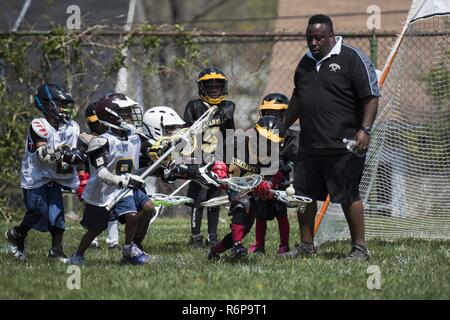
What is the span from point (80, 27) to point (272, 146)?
5.50m

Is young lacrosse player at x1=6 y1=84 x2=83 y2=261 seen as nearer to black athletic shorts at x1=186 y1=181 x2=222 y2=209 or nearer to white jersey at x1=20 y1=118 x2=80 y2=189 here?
white jersey at x1=20 y1=118 x2=80 y2=189

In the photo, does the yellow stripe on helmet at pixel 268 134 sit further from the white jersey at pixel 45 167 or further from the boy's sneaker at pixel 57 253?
the boy's sneaker at pixel 57 253

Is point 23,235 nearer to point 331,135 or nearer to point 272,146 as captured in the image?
point 272,146

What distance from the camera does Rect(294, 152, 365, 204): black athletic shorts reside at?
7371mm

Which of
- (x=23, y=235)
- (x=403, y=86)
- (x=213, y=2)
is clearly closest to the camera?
(x=23, y=235)

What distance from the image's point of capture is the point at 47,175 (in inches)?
313

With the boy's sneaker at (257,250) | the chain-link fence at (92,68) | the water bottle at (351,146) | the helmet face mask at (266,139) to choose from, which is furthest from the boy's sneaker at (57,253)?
the chain-link fence at (92,68)

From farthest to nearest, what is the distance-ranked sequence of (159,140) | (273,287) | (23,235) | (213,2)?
(213,2)
(23,235)
(159,140)
(273,287)

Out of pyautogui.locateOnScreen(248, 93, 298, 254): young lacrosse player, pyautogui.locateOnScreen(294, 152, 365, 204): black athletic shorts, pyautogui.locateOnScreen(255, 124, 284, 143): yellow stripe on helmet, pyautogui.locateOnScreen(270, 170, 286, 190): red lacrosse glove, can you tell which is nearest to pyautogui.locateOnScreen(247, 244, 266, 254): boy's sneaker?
pyautogui.locateOnScreen(248, 93, 298, 254): young lacrosse player

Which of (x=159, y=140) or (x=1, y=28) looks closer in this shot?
(x=159, y=140)

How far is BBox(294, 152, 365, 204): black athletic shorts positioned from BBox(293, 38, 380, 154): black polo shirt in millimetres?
103

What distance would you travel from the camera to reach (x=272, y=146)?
7602 mm

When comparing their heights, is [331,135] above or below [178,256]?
above

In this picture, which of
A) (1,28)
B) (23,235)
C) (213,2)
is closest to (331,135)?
(23,235)
